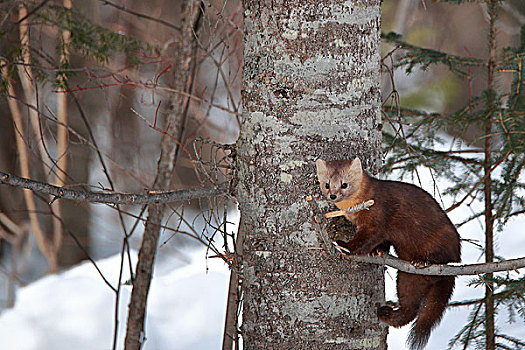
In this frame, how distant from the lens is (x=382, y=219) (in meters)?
1.71

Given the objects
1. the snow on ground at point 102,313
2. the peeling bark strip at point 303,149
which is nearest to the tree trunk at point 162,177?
the snow on ground at point 102,313

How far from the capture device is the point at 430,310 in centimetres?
190

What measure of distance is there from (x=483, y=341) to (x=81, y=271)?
3.55 m

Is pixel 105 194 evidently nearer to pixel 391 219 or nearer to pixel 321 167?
pixel 321 167

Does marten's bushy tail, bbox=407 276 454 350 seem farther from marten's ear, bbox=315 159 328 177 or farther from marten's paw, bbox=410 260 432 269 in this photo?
marten's ear, bbox=315 159 328 177

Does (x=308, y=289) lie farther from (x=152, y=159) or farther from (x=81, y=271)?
(x=152, y=159)

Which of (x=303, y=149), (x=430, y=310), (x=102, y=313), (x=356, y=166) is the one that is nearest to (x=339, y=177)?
(x=356, y=166)

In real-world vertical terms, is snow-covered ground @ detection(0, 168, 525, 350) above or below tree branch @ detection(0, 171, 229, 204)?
above

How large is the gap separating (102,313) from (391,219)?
3370mm

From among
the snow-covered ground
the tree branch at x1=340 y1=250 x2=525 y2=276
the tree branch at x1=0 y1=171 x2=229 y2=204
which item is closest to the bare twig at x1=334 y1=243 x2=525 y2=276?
the tree branch at x1=340 y1=250 x2=525 y2=276

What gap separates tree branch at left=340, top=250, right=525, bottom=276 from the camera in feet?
4.94

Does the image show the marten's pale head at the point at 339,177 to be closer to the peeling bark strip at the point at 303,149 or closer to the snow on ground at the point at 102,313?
the peeling bark strip at the point at 303,149

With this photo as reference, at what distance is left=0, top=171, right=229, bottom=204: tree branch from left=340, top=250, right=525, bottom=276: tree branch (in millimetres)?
519

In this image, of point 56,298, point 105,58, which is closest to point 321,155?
point 105,58
